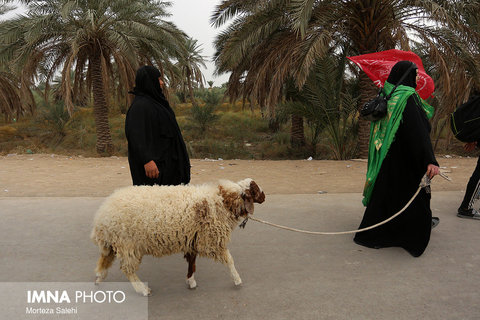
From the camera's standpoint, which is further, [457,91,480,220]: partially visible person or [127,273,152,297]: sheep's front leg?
[457,91,480,220]: partially visible person

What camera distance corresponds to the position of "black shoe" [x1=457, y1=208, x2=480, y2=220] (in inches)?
172

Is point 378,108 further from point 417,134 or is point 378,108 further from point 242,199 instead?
point 242,199

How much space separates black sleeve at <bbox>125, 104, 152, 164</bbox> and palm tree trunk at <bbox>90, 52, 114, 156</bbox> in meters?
11.0

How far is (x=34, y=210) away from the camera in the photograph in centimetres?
483

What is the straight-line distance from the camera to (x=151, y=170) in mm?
3109

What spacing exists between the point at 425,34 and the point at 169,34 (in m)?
8.11

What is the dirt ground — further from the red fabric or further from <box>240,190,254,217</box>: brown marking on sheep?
<box>240,190,254,217</box>: brown marking on sheep

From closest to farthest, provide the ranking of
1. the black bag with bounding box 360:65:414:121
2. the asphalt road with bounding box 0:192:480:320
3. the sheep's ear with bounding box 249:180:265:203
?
the asphalt road with bounding box 0:192:480:320 → the sheep's ear with bounding box 249:180:265:203 → the black bag with bounding box 360:65:414:121

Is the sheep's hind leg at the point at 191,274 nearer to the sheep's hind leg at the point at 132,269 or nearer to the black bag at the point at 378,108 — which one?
the sheep's hind leg at the point at 132,269

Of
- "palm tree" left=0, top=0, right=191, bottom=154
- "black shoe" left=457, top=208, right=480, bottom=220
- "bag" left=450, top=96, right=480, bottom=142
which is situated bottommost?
"black shoe" left=457, top=208, right=480, bottom=220

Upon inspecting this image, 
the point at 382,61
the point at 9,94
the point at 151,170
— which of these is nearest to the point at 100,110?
the point at 9,94

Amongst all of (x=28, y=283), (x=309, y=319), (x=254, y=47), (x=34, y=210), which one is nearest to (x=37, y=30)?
(x=254, y=47)

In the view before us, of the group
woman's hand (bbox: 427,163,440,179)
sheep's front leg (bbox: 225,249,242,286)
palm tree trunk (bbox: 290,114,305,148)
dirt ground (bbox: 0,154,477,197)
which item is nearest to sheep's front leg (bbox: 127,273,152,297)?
sheep's front leg (bbox: 225,249,242,286)

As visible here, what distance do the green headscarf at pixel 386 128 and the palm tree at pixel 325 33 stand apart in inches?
185
